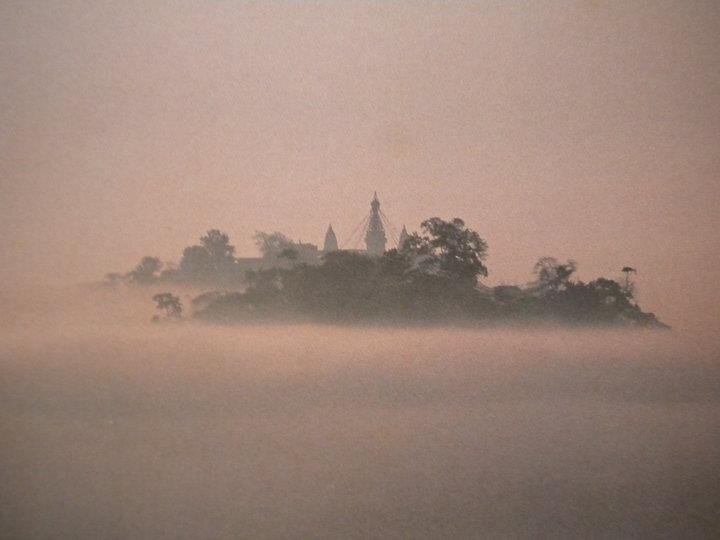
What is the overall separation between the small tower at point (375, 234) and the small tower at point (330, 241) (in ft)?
0.82

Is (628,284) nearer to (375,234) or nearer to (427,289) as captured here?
(427,289)

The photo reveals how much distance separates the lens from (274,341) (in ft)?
15.1

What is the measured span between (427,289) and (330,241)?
851mm

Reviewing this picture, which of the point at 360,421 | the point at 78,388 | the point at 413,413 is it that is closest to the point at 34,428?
the point at 78,388

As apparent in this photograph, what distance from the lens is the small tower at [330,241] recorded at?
15.1 ft

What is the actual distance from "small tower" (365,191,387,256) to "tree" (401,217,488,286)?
180 mm

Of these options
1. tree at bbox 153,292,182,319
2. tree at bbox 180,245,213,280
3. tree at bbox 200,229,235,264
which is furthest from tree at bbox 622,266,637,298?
tree at bbox 153,292,182,319

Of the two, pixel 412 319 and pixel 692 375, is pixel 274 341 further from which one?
pixel 692 375

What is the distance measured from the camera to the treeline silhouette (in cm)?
462

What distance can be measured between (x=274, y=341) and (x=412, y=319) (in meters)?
1.09

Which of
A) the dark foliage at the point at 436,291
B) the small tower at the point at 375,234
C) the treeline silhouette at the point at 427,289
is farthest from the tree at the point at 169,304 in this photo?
the small tower at the point at 375,234

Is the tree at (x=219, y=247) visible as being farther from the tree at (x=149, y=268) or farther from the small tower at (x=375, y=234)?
the small tower at (x=375, y=234)

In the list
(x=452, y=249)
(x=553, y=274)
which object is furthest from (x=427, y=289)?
(x=553, y=274)

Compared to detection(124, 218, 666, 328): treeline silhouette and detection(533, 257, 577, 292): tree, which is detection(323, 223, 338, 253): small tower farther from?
detection(533, 257, 577, 292): tree
